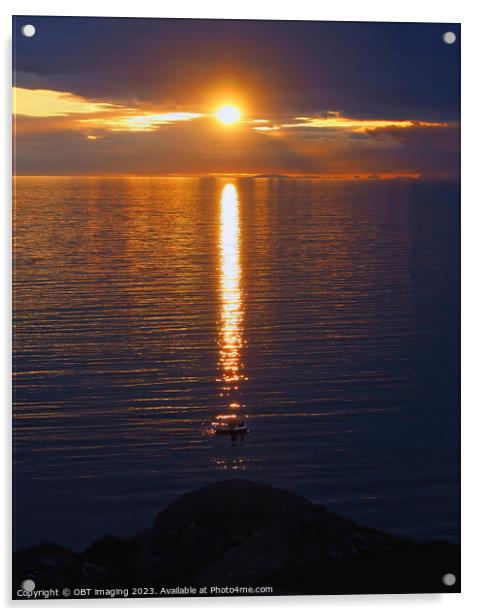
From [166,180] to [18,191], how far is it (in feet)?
3.49

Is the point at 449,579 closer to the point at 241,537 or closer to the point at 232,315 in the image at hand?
the point at 241,537

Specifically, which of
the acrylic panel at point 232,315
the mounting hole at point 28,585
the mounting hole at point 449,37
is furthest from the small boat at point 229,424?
the mounting hole at point 449,37

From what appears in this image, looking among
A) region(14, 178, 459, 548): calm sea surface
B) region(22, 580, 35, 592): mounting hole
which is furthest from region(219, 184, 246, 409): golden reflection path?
region(22, 580, 35, 592): mounting hole

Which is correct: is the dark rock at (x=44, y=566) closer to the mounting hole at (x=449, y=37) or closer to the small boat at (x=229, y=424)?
the small boat at (x=229, y=424)

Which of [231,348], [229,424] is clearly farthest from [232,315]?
[229,424]

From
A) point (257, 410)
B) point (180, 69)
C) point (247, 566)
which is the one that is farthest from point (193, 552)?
point (180, 69)

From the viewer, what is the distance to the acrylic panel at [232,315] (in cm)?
686

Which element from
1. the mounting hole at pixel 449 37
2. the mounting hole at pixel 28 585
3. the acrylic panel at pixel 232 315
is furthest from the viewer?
the mounting hole at pixel 449 37

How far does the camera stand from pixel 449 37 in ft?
23.4

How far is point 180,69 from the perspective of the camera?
721 cm

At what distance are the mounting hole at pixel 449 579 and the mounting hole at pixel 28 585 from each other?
2302 millimetres

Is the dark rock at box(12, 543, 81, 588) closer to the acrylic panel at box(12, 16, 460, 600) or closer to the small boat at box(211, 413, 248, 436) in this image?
the acrylic panel at box(12, 16, 460, 600)

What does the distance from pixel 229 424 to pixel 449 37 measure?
2609 millimetres

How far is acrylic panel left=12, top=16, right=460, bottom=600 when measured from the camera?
6855 millimetres
